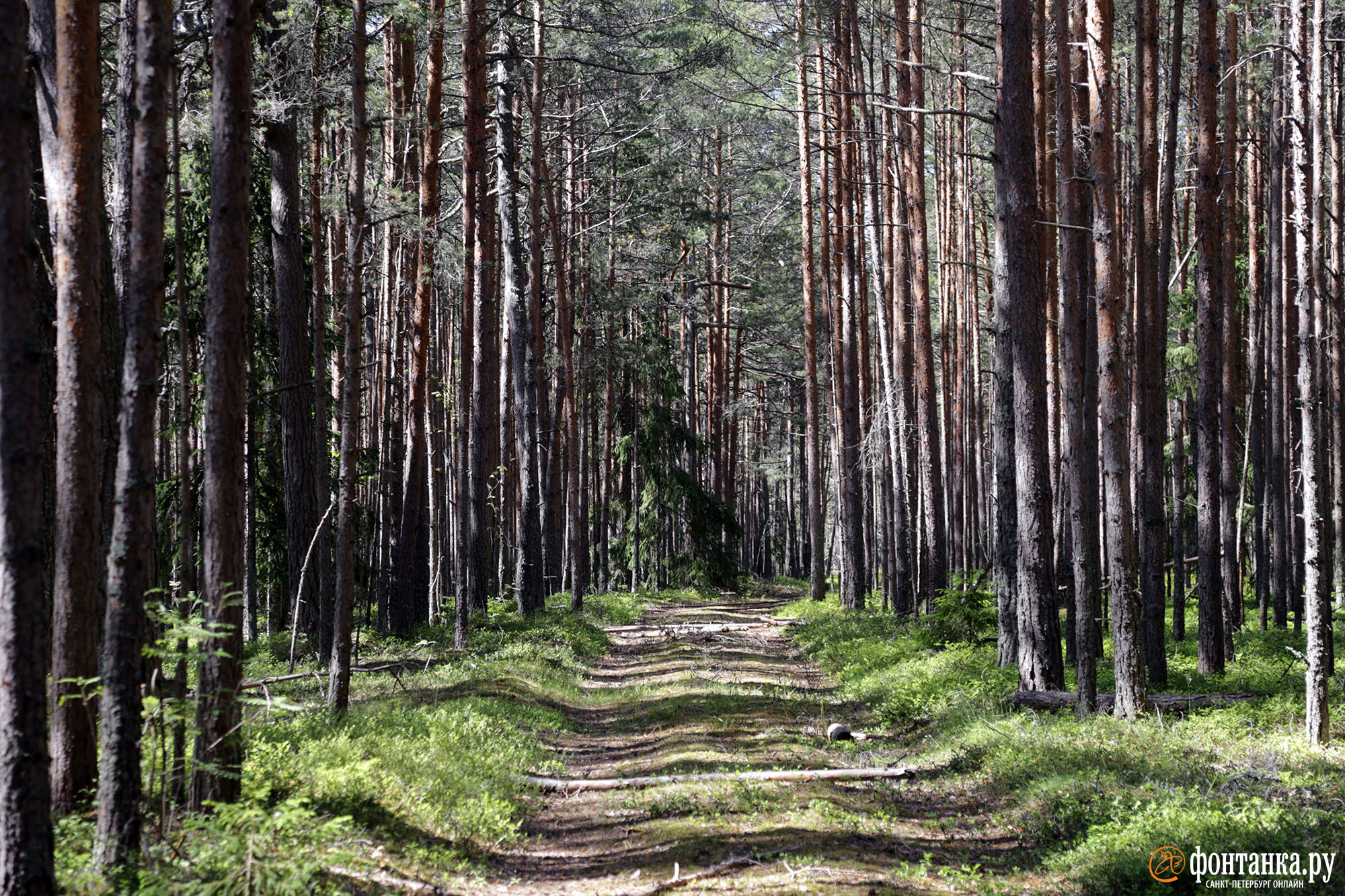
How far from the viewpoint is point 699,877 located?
5.59m

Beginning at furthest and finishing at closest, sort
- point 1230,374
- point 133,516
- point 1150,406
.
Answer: point 1230,374
point 1150,406
point 133,516

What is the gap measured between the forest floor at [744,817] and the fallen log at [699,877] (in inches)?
1.2

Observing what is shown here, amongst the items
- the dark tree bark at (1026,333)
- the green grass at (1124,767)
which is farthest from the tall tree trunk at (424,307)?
the dark tree bark at (1026,333)

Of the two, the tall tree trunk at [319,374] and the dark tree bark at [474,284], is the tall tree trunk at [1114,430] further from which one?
the dark tree bark at [474,284]

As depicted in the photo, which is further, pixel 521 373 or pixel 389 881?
pixel 521 373

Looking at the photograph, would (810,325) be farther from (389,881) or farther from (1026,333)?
(389,881)

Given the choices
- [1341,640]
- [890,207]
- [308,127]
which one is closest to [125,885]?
[308,127]

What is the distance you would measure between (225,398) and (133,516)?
3.20 feet

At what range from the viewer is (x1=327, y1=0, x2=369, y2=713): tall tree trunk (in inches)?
346

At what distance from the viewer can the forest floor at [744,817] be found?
5664 millimetres

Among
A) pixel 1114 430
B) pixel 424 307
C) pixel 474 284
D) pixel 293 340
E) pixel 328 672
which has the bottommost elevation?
pixel 328 672

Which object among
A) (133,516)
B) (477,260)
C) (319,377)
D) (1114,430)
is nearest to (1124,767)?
(1114,430)

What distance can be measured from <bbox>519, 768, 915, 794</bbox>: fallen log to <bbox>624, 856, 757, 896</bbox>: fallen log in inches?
75.1

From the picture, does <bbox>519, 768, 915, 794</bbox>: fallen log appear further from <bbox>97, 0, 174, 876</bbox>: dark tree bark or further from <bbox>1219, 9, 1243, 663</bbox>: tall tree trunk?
<bbox>1219, 9, 1243, 663</bbox>: tall tree trunk
